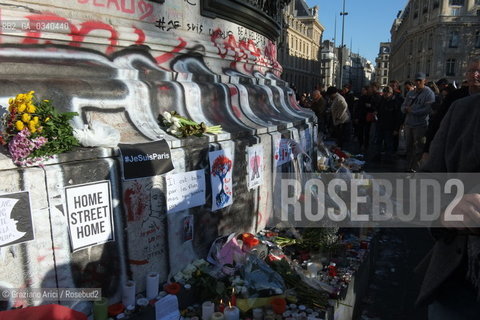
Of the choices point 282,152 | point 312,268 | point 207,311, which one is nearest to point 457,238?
point 207,311

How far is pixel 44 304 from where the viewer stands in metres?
2.55

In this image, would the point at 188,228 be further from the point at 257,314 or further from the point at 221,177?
the point at 257,314

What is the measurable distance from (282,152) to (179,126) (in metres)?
1.90

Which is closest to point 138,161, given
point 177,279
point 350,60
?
point 177,279

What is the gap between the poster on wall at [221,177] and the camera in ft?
12.2

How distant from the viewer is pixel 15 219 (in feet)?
7.75

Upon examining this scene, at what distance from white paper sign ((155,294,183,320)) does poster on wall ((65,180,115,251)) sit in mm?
598

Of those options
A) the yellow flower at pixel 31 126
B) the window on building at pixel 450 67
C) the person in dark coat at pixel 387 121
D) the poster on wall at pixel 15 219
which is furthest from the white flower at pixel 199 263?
the window on building at pixel 450 67

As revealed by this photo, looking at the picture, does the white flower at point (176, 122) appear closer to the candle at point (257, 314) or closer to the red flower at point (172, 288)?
the red flower at point (172, 288)

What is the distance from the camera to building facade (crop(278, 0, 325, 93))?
7725 cm

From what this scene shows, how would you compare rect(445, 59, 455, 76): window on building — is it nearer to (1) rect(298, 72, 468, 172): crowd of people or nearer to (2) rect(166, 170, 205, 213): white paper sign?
(1) rect(298, 72, 468, 172): crowd of people

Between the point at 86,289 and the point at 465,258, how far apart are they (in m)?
2.32

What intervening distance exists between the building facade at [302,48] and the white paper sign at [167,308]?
238ft

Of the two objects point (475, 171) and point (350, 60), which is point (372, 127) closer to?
point (475, 171)
